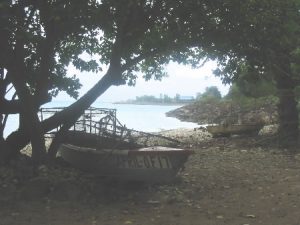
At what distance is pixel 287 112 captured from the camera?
1973 cm

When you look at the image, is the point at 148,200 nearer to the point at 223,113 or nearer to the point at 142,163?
the point at 142,163

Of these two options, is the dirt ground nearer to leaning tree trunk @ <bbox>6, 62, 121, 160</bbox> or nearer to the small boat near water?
the small boat near water

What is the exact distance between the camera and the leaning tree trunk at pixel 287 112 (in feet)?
61.2

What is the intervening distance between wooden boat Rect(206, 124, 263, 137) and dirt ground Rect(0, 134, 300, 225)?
1259 cm

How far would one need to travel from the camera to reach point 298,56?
15773 millimetres

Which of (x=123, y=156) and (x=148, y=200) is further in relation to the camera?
(x=123, y=156)

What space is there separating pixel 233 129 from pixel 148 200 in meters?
16.2

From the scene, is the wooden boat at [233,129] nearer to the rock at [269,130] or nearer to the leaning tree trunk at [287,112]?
the rock at [269,130]

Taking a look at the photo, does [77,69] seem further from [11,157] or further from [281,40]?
[281,40]

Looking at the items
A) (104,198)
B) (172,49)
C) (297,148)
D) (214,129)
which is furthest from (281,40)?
(214,129)

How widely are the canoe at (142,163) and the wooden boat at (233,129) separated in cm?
1514

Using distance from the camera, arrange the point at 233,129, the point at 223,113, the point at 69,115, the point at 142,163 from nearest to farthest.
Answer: the point at 142,163, the point at 69,115, the point at 233,129, the point at 223,113

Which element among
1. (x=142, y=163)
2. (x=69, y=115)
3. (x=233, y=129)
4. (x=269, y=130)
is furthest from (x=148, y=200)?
(x=269, y=130)

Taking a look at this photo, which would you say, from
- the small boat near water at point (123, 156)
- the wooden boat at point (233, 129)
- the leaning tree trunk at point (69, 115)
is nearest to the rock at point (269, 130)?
the wooden boat at point (233, 129)
